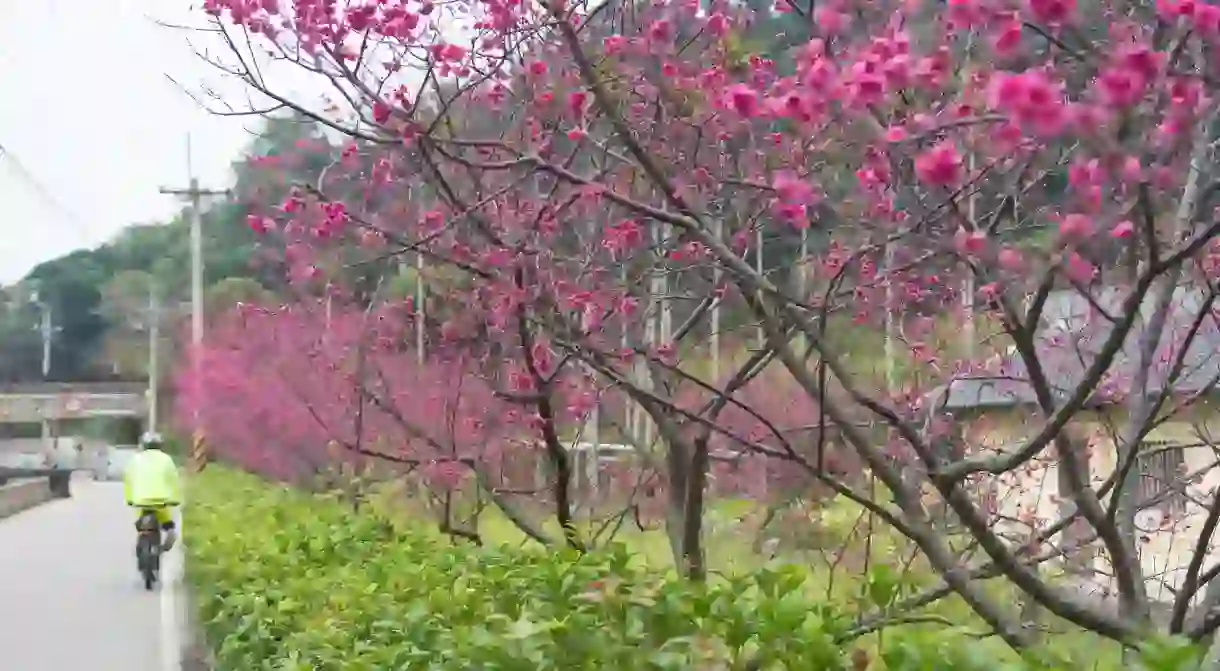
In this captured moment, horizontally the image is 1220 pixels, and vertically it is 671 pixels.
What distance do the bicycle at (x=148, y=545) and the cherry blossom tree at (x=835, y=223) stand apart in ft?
28.4

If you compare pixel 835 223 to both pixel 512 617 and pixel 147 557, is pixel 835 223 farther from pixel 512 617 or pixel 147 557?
pixel 147 557

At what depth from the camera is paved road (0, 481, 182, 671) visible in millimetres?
10992

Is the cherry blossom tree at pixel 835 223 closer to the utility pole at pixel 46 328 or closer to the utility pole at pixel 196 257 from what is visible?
the utility pole at pixel 196 257

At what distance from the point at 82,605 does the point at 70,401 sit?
39.7 meters

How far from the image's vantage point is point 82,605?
14.4 m

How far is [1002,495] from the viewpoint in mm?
9258

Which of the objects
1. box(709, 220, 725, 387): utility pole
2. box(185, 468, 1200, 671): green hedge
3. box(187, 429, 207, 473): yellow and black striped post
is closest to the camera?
box(185, 468, 1200, 671): green hedge

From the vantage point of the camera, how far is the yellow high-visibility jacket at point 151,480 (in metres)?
15.4

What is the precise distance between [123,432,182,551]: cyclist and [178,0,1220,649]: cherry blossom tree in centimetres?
864

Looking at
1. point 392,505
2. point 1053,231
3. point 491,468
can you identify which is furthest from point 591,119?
point 392,505

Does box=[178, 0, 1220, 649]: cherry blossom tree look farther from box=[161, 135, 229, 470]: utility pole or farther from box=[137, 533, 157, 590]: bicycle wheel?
box=[161, 135, 229, 470]: utility pole

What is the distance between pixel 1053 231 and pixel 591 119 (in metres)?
2.64

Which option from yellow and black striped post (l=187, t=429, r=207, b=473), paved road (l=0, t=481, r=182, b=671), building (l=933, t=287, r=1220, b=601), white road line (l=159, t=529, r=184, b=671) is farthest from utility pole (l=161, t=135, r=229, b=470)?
building (l=933, t=287, r=1220, b=601)


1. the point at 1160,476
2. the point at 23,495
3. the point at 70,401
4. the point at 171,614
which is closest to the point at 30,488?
the point at 23,495
